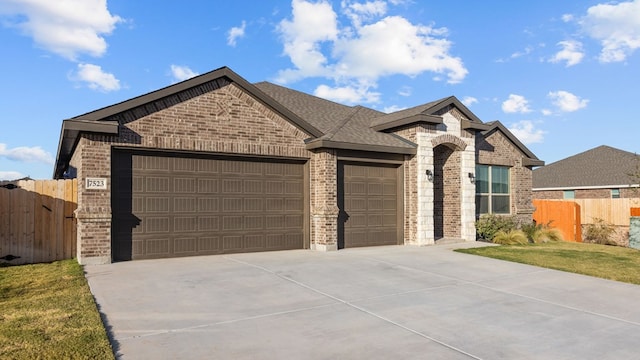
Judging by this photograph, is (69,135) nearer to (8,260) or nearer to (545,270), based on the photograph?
(8,260)

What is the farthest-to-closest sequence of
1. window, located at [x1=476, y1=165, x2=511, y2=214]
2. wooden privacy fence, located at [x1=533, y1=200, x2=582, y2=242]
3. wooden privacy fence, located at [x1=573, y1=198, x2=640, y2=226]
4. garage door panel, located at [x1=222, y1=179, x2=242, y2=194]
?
1. wooden privacy fence, located at [x1=533, y1=200, x2=582, y2=242]
2. wooden privacy fence, located at [x1=573, y1=198, x2=640, y2=226]
3. window, located at [x1=476, y1=165, x2=511, y2=214]
4. garage door panel, located at [x1=222, y1=179, x2=242, y2=194]

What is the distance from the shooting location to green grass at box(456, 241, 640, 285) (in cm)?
1003

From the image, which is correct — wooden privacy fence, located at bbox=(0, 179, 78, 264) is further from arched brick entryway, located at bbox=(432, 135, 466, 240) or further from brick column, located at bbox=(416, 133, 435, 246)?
arched brick entryway, located at bbox=(432, 135, 466, 240)

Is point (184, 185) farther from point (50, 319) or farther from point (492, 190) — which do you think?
point (492, 190)

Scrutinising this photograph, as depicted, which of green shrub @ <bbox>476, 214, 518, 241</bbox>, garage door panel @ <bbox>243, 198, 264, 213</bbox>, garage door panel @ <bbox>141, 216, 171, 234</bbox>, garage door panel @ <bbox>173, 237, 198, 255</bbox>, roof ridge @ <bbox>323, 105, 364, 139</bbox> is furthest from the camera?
green shrub @ <bbox>476, 214, 518, 241</bbox>

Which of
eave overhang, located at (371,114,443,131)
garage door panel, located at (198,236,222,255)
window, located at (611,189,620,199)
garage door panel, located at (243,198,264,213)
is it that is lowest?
garage door panel, located at (198,236,222,255)

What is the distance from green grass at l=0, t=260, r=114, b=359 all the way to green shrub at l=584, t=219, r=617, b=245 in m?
21.5

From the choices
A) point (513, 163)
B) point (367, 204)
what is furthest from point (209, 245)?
point (513, 163)

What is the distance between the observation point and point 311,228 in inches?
522

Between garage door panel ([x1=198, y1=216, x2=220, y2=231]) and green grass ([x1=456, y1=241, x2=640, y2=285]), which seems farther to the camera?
garage door panel ([x1=198, y1=216, x2=220, y2=231])

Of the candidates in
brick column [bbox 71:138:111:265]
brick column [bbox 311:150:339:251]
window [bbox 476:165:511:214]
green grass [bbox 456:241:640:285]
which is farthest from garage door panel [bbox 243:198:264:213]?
window [bbox 476:165:511:214]

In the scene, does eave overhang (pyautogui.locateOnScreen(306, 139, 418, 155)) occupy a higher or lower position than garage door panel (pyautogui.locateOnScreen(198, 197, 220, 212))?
higher

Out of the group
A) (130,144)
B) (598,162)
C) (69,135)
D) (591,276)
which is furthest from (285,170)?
(598,162)

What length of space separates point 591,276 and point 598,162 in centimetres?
2776
